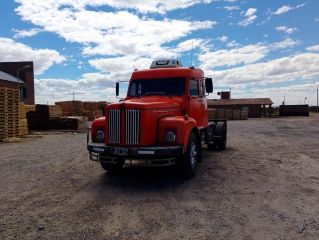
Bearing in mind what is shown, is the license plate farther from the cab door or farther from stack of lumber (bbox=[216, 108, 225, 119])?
stack of lumber (bbox=[216, 108, 225, 119])

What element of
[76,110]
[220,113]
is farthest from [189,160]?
[220,113]

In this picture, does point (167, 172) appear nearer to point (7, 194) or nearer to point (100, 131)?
point (100, 131)

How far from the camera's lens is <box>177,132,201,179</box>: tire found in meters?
8.89

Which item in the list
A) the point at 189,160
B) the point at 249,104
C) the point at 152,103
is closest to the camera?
the point at 152,103

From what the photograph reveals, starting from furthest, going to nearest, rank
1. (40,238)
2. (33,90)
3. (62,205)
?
(33,90) < (62,205) < (40,238)

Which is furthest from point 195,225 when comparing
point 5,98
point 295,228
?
point 5,98

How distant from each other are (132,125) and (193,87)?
3007 millimetres

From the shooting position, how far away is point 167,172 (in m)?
10.2

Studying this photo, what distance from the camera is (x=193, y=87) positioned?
35.6 ft

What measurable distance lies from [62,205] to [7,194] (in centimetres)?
161

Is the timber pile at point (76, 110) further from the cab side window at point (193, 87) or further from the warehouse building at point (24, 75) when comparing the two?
the cab side window at point (193, 87)

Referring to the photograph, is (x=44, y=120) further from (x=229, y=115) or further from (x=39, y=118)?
(x=229, y=115)

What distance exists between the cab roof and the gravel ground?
8.73ft

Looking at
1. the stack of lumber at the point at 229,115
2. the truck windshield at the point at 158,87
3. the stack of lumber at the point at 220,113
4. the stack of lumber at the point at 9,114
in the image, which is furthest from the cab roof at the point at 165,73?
the stack of lumber at the point at 229,115
